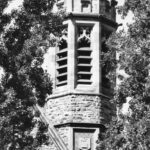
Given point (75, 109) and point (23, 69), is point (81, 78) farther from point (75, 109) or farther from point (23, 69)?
point (23, 69)

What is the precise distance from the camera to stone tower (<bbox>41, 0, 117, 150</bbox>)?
2816cm

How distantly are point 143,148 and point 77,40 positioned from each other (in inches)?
403

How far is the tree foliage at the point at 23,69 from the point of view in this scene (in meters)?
20.2

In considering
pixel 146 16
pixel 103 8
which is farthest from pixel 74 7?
pixel 146 16

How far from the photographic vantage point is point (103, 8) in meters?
30.3

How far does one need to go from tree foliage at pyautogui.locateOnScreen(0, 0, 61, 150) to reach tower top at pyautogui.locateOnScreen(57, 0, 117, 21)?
8709 mm

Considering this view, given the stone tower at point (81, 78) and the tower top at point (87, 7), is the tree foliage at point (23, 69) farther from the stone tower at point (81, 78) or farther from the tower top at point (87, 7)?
the tower top at point (87, 7)

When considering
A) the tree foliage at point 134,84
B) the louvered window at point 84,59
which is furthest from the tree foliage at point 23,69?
the louvered window at point 84,59

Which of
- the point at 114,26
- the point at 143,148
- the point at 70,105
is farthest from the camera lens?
the point at 114,26

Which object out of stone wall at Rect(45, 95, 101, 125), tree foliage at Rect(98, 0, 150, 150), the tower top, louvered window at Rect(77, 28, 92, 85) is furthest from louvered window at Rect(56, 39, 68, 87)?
tree foliage at Rect(98, 0, 150, 150)

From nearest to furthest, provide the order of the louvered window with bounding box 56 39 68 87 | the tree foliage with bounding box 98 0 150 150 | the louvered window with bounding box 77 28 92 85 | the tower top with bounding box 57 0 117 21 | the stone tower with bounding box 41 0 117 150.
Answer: the tree foliage with bounding box 98 0 150 150 → the stone tower with bounding box 41 0 117 150 → the louvered window with bounding box 77 28 92 85 → the louvered window with bounding box 56 39 68 87 → the tower top with bounding box 57 0 117 21

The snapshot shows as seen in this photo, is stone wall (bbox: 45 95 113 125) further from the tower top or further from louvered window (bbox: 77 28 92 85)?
the tower top

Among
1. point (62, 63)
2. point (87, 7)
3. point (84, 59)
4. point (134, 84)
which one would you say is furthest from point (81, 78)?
point (134, 84)

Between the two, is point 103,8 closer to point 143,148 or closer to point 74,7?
point 74,7
